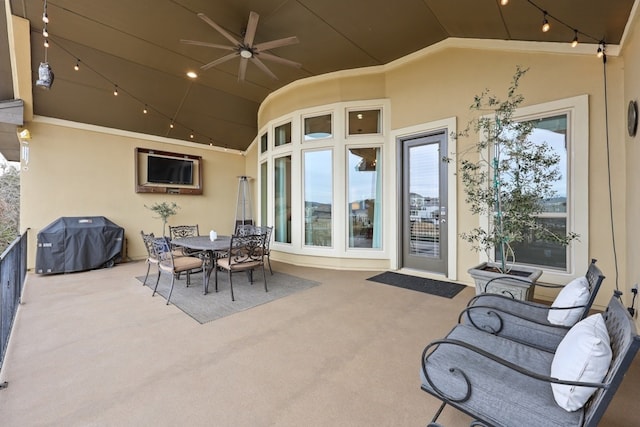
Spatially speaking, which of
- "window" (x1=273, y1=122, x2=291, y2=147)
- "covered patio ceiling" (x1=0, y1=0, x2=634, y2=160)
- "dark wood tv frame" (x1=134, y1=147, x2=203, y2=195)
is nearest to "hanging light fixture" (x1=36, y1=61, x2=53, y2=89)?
"covered patio ceiling" (x1=0, y1=0, x2=634, y2=160)

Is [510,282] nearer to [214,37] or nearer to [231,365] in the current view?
[231,365]

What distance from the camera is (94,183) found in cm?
593

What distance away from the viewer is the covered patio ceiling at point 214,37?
10.4 ft

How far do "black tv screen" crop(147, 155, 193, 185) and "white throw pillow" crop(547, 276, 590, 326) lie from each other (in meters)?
7.64

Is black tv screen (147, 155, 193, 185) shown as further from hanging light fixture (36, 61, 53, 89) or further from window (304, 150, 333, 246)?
window (304, 150, 333, 246)

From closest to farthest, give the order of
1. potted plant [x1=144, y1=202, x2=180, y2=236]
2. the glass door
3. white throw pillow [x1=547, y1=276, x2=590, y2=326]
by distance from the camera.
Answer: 1. white throw pillow [x1=547, y1=276, x2=590, y2=326]
2. the glass door
3. potted plant [x1=144, y1=202, x2=180, y2=236]

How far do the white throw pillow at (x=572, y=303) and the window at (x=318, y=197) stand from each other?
3.77 m

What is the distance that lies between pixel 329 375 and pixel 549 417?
1288mm

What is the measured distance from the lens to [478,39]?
3887 millimetres

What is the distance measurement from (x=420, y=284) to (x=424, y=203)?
1.38 m

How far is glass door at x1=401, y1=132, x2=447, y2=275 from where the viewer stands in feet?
14.5

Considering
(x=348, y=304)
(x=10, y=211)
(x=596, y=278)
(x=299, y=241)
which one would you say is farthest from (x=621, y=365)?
(x=10, y=211)

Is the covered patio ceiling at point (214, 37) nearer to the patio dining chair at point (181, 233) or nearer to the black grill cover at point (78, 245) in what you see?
the black grill cover at point (78, 245)

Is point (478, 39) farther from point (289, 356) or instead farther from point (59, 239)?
point (59, 239)
